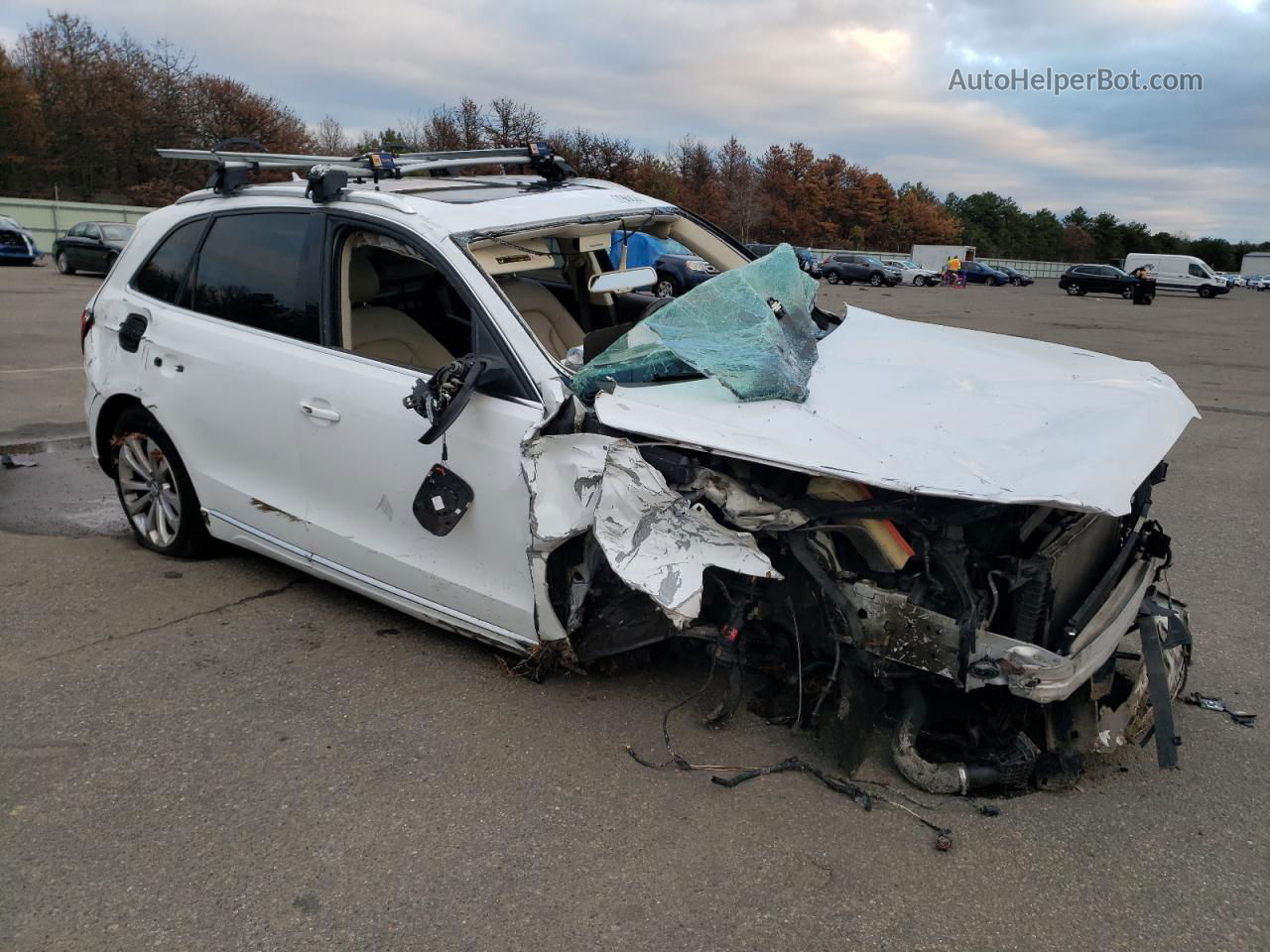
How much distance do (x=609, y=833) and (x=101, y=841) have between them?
142cm

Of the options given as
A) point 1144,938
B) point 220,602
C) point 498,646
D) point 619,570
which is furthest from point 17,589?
point 1144,938

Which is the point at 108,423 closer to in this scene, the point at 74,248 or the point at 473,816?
the point at 473,816

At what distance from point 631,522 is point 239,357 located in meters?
2.06

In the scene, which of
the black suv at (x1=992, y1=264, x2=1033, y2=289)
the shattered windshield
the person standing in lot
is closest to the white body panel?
the shattered windshield

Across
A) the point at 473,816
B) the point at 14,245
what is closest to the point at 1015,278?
the point at 14,245

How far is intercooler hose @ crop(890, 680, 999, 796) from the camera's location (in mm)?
3045

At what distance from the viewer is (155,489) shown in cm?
486

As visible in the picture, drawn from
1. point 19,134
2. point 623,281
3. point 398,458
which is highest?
point 19,134

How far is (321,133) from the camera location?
190ft

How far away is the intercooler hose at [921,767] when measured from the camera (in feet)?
9.99

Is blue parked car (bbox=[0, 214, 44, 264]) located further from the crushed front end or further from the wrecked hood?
the wrecked hood

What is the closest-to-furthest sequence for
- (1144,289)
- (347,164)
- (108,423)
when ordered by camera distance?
(347,164) → (108,423) → (1144,289)

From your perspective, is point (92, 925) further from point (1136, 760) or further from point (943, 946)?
point (1136, 760)

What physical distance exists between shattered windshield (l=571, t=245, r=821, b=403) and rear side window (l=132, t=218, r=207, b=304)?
2.29 m
